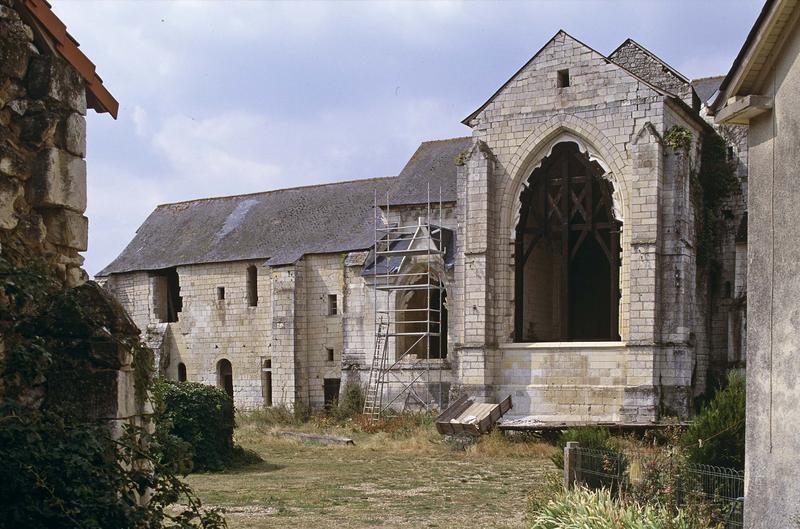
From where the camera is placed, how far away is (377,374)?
2892 centimetres

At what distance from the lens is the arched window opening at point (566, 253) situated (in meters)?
24.9

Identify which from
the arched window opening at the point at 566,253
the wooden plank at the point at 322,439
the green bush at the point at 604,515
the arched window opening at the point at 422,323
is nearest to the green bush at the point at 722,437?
the green bush at the point at 604,515

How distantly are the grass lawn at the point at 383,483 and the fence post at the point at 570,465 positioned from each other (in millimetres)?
774

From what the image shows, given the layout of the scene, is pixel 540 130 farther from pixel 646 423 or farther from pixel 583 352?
pixel 646 423

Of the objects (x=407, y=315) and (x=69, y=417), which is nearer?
(x=69, y=417)

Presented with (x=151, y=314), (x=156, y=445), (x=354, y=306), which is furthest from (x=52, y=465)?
(x=151, y=314)

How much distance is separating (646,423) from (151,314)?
2017 cm

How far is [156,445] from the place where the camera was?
6348 mm

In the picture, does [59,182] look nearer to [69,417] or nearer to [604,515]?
[69,417]

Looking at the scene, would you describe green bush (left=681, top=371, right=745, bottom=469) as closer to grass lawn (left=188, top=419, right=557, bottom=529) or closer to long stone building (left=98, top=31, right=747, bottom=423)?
grass lawn (left=188, top=419, right=557, bottom=529)

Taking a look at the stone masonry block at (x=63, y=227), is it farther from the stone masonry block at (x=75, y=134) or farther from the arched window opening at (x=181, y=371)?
the arched window opening at (x=181, y=371)

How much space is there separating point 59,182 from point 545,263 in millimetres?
23079

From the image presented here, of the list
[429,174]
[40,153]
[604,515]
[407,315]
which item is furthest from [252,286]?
[40,153]

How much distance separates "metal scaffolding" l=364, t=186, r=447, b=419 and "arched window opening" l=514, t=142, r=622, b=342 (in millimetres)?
2760
